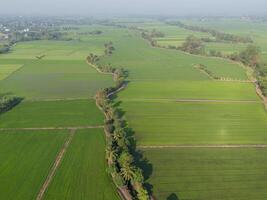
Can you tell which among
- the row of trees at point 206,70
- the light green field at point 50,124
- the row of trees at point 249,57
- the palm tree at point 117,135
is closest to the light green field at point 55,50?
the light green field at point 50,124

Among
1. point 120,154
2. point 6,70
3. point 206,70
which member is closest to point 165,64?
point 206,70

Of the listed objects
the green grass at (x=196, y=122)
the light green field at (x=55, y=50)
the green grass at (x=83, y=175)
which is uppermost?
the green grass at (x=83, y=175)

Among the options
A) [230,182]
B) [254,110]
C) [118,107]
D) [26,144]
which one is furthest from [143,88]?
[230,182]

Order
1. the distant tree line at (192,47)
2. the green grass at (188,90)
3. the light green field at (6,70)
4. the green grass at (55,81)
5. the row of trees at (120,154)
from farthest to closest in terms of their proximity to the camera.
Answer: the distant tree line at (192,47) < the light green field at (6,70) < the green grass at (55,81) < the green grass at (188,90) < the row of trees at (120,154)

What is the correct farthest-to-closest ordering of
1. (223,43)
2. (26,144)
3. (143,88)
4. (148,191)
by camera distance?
1. (223,43)
2. (143,88)
3. (26,144)
4. (148,191)

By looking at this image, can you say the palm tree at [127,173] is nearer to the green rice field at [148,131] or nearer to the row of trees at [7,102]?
the green rice field at [148,131]

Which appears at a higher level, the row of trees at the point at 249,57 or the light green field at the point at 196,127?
the light green field at the point at 196,127

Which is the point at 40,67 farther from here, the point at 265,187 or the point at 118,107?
the point at 265,187

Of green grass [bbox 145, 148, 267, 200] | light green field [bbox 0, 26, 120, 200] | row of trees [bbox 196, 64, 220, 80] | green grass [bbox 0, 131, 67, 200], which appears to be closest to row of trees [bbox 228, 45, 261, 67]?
row of trees [bbox 196, 64, 220, 80]

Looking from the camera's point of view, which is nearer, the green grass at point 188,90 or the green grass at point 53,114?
the green grass at point 53,114
